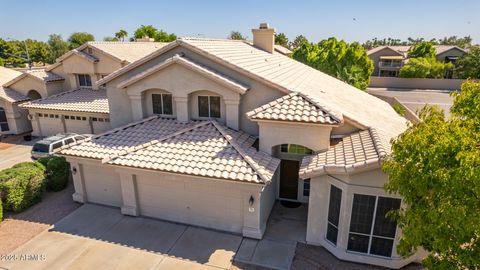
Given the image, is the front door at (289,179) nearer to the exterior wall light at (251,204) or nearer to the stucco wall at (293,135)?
the stucco wall at (293,135)

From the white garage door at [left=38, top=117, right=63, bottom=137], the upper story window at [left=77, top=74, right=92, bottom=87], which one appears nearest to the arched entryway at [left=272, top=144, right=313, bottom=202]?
the white garage door at [left=38, top=117, right=63, bottom=137]

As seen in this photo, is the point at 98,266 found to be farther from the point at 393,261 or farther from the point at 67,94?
the point at 67,94

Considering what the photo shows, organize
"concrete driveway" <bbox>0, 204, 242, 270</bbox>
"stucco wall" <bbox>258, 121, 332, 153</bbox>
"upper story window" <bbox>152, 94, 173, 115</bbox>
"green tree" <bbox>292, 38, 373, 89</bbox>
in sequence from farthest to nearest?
"green tree" <bbox>292, 38, 373, 89</bbox> < "upper story window" <bbox>152, 94, 173, 115</bbox> < "stucco wall" <bbox>258, 121, 332, 153</bbox> < "concrete driveway" <bbox>0, 204, 242, 270</bbox>

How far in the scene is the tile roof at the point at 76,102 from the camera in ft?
78.1

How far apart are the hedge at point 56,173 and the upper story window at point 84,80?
42.4 feet

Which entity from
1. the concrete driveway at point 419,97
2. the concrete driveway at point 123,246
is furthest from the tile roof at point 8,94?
the concrete driveway at point 419,97

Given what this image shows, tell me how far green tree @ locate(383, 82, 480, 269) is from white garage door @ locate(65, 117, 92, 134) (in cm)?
2330

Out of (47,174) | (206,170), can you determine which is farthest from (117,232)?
(47,174)

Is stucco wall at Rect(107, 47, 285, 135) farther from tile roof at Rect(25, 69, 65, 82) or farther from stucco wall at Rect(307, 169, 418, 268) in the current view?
tile roof at Rect(25, 69, 65, 82)

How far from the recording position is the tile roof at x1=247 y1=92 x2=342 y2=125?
40.0ft

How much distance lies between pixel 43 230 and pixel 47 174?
4.03 metres

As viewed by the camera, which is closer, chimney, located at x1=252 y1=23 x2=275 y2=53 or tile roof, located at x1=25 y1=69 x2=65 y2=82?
chimney, located at x1=252 y1=23 x2=275 y2=53

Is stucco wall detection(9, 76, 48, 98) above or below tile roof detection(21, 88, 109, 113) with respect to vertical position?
above

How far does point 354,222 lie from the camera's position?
1116cm
